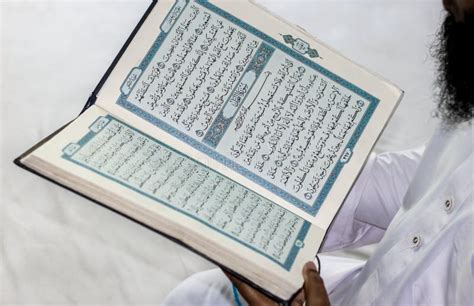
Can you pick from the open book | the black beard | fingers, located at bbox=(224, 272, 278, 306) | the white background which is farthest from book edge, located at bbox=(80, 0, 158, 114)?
the white background

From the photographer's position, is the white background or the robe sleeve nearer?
the robe sleeve

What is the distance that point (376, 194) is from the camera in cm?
90

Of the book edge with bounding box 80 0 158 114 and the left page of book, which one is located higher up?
the book edge with bounding box 80 0 158 114

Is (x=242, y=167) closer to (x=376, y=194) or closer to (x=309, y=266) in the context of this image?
(x=309, y=266)

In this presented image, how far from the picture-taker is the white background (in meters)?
1.09

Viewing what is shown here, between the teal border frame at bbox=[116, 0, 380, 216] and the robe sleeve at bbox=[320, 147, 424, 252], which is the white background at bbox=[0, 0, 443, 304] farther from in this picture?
the teal border frame at bbox=[116, 0, 380, 216]

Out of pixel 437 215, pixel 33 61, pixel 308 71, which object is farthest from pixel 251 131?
pixel 33 61

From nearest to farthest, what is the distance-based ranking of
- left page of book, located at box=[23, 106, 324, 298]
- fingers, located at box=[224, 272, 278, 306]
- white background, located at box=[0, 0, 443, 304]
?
left page of book, located at box=[23, 106, 324, 298]
fingers, located at box=[224, 272, 278, 306]
white background, located at box=[0, 0, 443, 304]

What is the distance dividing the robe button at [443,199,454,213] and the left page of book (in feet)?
0.48

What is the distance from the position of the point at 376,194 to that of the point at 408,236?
18 centimetres

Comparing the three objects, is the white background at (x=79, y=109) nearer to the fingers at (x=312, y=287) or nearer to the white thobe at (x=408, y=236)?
the white thobe at (x=408, y=236)

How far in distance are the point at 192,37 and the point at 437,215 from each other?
1.10ft

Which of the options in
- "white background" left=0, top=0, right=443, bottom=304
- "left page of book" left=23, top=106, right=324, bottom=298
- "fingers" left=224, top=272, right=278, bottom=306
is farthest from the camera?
"white background" left=0, top=0, right=443, bottom=304

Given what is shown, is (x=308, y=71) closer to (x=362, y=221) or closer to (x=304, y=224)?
(x=304, y=224)
